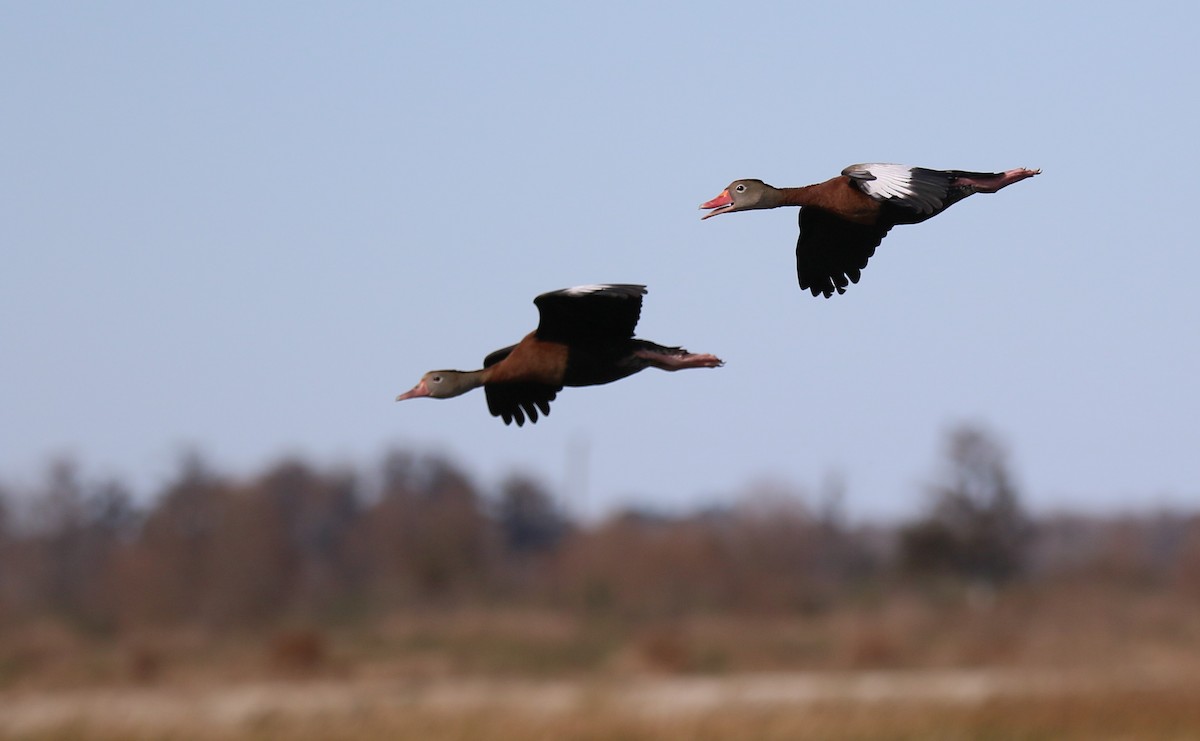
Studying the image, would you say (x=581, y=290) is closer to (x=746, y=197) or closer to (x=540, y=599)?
(x=746, y=197)

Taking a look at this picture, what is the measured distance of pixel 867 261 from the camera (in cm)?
730

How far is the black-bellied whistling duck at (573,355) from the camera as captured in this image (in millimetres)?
6016

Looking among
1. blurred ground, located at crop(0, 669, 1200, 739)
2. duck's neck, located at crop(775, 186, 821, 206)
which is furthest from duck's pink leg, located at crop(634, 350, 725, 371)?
blurred ground, located at crop(0, 669, 1200, 739)

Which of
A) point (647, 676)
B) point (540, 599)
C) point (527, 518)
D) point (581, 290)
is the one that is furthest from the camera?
point (527, 518)

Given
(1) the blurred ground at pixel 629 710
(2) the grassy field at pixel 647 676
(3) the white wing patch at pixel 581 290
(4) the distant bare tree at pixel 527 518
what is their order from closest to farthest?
(3) the white wing patch at pixel 581 290
(1) the blurred ground at pixel 629 710
(2) the grassy field at pixel 647 676
(4) the distant bare tree at pixel 527 518

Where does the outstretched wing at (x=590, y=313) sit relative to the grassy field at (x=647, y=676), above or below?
above

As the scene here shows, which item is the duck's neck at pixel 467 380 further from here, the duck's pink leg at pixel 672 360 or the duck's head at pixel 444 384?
the duck's pink leg at pixel 672 360

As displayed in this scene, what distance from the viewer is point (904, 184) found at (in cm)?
627

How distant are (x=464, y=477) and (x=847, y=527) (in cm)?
4245

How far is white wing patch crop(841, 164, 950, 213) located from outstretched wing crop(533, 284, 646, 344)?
96 cm

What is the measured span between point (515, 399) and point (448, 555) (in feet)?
182

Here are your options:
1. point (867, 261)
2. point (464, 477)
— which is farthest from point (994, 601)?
point (867, 261)

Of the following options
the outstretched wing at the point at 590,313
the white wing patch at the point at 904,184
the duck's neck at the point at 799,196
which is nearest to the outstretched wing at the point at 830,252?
the duck's neck at the point at 799,196

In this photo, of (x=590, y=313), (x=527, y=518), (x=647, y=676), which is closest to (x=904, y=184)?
(x=590, y=313)
